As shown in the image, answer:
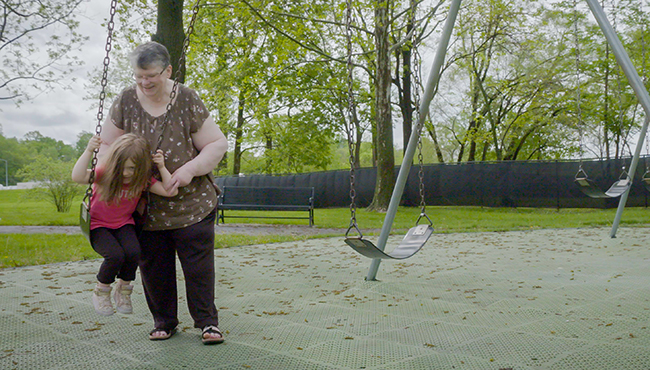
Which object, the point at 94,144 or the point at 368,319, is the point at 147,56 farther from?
the point at 368,319

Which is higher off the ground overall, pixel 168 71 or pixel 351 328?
pixel 168 71

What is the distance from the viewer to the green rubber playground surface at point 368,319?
2863 millimetres

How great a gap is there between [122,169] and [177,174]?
0.91ft

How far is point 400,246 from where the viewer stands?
392 cm

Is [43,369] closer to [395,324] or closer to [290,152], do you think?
[395,324]

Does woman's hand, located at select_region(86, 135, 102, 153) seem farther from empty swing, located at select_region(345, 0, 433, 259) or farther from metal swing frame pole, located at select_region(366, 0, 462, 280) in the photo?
metal swing frame pole, located at select_region(366, 0, 462, 280)

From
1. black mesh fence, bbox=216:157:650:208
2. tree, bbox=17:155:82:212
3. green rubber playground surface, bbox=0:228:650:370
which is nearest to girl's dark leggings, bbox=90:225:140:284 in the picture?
green rubber playground surface, bbox=0:228:650:370

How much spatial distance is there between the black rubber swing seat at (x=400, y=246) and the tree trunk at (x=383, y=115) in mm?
10427

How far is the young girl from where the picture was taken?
2.84 meters

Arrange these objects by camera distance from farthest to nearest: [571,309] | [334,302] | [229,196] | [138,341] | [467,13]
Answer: [467,13] → [229,196] → [334,302] → [571,309] → [138,341]

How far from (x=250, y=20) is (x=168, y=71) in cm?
1187

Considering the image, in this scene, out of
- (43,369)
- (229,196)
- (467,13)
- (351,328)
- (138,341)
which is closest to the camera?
(43,369)

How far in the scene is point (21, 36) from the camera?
14.2 m

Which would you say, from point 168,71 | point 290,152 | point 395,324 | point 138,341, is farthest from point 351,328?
point 290,152
